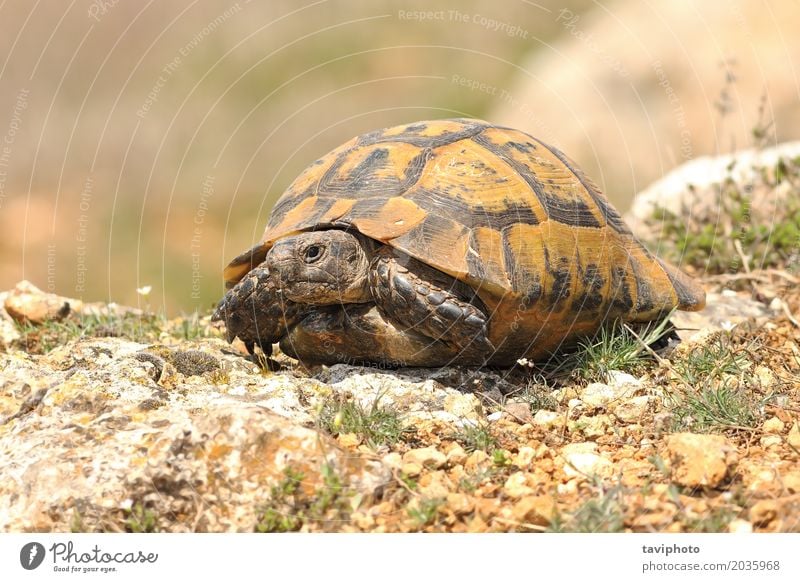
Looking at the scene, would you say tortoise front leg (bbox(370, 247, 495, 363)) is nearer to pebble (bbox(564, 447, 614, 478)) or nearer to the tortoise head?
the tortoise head

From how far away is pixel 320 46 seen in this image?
14.1 meters

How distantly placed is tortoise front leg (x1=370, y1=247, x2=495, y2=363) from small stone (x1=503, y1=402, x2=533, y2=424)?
329 millimetres

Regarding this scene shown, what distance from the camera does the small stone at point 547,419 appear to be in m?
4.20

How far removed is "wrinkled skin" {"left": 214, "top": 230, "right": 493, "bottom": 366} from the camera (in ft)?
14.4

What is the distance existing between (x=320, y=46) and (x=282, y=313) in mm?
10335

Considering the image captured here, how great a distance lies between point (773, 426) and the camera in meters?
3.96

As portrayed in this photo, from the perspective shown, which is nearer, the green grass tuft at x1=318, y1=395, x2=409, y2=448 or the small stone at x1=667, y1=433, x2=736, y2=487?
the small stone at x1=667, y1=433, x2=736, y2=487

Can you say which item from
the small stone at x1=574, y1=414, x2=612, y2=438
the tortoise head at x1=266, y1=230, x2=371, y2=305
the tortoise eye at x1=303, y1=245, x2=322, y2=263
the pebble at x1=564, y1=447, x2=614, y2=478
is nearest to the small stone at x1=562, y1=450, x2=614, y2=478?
the pebble at x1=564, y1=447, x2=614, y2=478

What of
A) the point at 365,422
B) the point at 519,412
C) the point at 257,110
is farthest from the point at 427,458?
the point at 257,110

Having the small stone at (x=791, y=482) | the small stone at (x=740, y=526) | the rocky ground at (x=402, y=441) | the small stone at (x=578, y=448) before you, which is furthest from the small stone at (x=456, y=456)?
the small stone at (x=791, y=482)

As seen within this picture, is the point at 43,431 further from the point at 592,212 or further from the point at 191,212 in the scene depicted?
the point at 191,212

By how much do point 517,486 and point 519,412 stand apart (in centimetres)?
90

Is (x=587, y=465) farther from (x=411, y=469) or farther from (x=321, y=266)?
(x=321, y=266)

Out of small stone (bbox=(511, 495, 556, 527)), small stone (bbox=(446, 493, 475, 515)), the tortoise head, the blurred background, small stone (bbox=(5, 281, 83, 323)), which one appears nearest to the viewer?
small stone (bbox=(511, 495, 556, 527))
